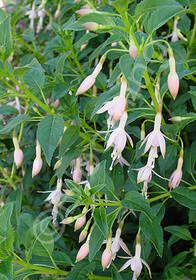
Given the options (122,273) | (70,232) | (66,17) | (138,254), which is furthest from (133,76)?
(66,17)

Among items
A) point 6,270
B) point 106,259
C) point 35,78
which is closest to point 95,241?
point 106,259

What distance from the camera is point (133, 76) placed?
460mm

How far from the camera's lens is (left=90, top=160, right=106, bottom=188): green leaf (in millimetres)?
601

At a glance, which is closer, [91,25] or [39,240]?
[91,25]

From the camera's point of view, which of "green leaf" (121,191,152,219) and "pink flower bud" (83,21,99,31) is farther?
"green leaf" (121,191,152,219)

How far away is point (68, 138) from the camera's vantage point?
2.24ft

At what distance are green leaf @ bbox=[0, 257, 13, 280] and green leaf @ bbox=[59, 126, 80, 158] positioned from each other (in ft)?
0.74

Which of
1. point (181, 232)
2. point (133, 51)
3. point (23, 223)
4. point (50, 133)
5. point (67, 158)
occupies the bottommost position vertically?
point (181, 232)

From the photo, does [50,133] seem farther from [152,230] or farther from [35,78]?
[152,230]

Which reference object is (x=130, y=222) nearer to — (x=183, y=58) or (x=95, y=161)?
(x=95, y=161)

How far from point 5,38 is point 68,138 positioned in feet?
0.76

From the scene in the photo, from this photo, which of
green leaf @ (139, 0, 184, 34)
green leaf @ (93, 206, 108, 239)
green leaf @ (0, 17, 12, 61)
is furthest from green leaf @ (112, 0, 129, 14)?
green leaf @ (93, 206, 108, 239)

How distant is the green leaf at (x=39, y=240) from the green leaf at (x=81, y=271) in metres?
0.07

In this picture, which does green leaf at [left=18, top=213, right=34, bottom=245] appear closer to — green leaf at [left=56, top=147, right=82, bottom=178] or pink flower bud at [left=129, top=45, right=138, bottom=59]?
→ green leaf at [left=56, top=147, right=82, bottom=178]
